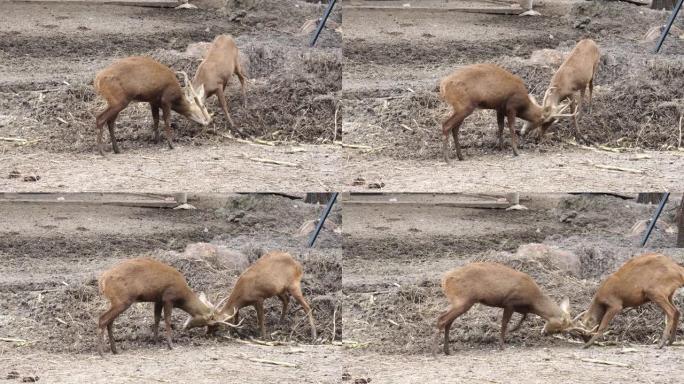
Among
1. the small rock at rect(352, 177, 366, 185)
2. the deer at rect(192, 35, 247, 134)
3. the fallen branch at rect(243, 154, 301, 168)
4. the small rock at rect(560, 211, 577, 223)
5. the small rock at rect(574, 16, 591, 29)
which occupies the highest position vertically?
the small rock at rect(574, 16, 591, 29)

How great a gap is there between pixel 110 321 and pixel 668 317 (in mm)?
3068

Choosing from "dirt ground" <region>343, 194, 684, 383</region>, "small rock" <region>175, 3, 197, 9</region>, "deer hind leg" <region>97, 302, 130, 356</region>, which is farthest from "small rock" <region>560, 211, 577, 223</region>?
"deer hind leg" <region>97, 302, 130, 356</region>

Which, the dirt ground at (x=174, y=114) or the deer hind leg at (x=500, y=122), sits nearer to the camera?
the dirt ground at (x=174, y=114)

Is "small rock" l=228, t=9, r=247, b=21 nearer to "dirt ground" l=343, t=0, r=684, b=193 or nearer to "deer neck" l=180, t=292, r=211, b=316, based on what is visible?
"dirt ground" l=343, t=0, r=684, b=193

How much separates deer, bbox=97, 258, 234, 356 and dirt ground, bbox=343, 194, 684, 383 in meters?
0.86

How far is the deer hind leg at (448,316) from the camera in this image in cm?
840

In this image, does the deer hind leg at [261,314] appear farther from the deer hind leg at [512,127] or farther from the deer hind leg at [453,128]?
the deer hind leg at [512,127]

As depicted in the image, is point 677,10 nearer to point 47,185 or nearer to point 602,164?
point 602,164

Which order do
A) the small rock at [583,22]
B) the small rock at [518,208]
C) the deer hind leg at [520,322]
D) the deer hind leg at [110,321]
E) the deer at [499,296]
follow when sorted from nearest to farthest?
the deer hind leg at [110,321] < the deer at [499,296] < the deer hind leg at [520,322] < the small rock at [518,208] < the small rock at [583,22]

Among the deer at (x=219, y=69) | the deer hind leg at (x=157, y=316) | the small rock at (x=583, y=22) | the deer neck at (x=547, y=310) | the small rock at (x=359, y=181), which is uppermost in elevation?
the small rock at (x=583, y=22)

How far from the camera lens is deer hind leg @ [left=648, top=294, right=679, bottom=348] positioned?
28.1ft

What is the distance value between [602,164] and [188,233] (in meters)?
2.44

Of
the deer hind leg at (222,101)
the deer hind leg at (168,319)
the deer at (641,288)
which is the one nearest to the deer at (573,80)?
the deer at (641,288)

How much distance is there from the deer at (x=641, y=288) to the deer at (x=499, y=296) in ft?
0.68
